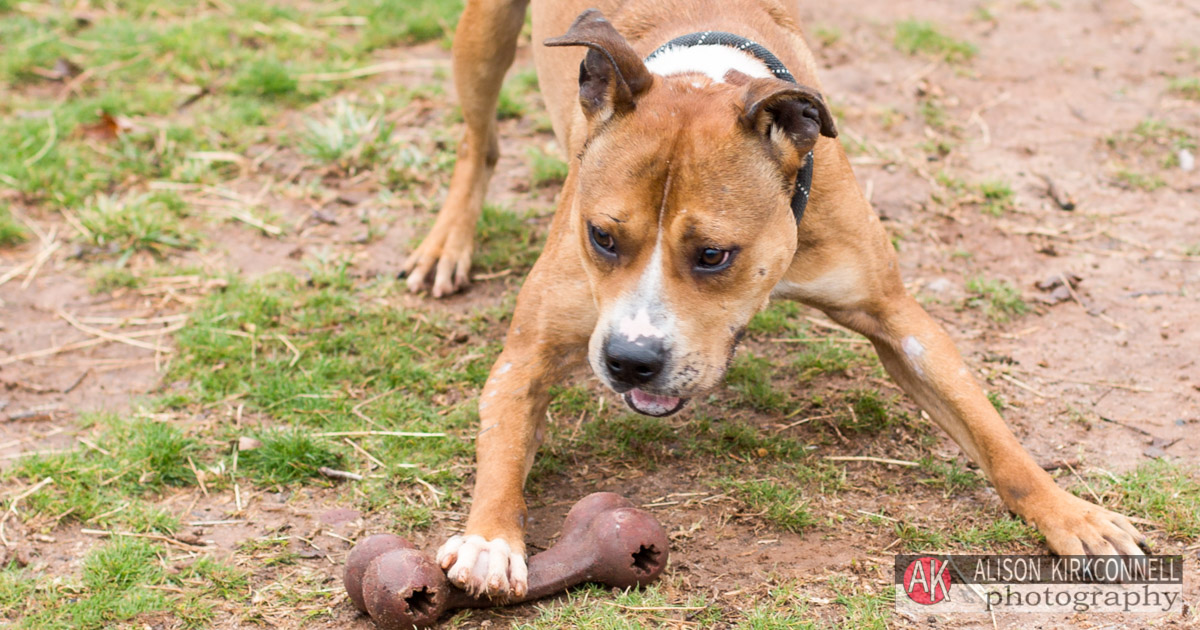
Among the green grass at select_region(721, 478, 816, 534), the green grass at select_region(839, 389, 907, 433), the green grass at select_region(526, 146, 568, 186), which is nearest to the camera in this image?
the green grass at select_region(721, 478, 816, 534)

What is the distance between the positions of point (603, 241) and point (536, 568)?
103 cm

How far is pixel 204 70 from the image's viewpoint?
296 inches

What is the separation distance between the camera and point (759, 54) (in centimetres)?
384

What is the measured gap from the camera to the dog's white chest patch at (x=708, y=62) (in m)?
3.75

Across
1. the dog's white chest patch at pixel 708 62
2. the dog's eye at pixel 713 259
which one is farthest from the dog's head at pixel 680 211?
the dog's white chest patch at pixel 708 62

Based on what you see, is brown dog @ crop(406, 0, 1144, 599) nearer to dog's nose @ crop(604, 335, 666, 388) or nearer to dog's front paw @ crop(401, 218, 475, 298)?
dog's nose @ crop(604, 335, 666, 388)

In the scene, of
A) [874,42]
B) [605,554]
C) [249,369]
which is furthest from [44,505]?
[874,42]

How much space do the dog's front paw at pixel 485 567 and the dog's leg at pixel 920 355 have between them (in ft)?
4.41

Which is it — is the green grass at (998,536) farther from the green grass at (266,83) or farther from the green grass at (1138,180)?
the green grass at (266,83)

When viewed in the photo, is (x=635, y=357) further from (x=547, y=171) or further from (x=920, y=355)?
(x=547, y=171)

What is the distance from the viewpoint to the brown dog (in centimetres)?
337

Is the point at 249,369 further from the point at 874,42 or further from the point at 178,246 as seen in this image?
the point at 874,42

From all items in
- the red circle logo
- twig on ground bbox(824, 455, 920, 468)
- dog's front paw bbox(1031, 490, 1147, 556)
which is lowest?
the red circle logo
